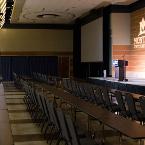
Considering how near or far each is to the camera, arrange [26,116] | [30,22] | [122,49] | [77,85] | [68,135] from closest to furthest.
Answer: [68,135] < [26,116] < [77,85] < [122,49] < [30,22]

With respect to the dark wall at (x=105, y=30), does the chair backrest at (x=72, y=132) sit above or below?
below

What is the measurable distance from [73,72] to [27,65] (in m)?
3.37

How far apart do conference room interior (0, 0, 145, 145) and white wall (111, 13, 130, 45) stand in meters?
0.05

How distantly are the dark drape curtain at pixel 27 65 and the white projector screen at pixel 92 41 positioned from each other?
3533mm

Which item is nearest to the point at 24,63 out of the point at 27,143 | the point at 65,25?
the point at 65,25

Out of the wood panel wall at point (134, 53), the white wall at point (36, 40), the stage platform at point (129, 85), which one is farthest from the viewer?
the white wall at point (36, 40)

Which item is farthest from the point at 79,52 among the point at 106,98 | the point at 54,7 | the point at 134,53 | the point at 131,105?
the point at 131,105

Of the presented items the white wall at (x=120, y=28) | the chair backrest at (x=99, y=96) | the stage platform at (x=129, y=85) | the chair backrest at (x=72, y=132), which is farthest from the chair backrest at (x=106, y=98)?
the white wall at (x=120, y=28)

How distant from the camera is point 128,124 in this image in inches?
162

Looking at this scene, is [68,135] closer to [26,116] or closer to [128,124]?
[128,124]

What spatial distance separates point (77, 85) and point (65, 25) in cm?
1485

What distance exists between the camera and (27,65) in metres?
24.4

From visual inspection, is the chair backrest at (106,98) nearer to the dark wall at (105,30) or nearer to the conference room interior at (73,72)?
the conference room interior at (73,72)

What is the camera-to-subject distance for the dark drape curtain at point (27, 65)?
24.1m
